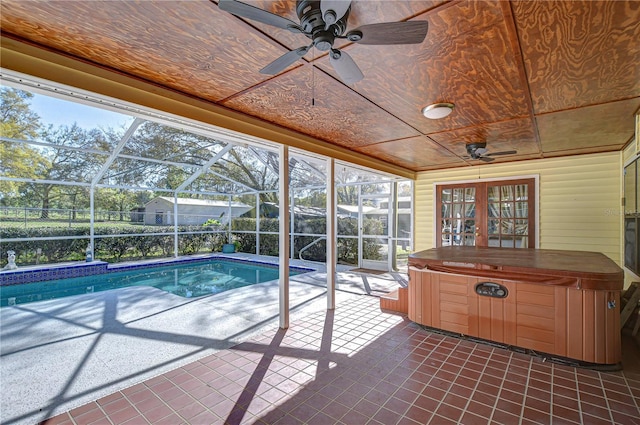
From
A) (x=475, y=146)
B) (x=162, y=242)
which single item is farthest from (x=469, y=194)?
(x=162, y=242)

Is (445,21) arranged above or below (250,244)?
above

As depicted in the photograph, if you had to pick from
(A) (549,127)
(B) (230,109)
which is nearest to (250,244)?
(B) (230,109)

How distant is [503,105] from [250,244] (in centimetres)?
935

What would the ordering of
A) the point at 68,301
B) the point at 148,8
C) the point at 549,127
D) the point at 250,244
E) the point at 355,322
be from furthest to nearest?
the point at 250,244 → the point at 68,301 → the point at 355,322 → the point at 549,127 → the point at 148,8

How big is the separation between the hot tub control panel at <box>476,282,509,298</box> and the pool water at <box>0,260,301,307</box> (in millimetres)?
4517

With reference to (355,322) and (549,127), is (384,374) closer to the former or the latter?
(355,322)

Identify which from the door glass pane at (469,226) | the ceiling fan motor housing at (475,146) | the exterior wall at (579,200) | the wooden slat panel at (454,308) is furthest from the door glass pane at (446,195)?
the wooden slat panel at (454,308)

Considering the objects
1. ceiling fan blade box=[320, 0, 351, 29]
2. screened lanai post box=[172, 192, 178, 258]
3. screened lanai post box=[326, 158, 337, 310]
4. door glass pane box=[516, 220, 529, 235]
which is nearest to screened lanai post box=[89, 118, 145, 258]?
screened lanai post box=[172, 192, 178, 258]

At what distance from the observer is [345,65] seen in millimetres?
1830

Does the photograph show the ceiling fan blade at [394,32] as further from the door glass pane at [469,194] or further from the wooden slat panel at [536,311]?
the door glass pane at [469,194]

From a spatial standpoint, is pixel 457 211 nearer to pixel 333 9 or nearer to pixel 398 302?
pixel 398 302

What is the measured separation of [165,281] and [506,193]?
298 inches

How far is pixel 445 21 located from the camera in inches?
68.2

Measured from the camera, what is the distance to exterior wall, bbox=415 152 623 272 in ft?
16.0
